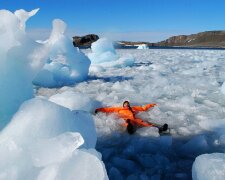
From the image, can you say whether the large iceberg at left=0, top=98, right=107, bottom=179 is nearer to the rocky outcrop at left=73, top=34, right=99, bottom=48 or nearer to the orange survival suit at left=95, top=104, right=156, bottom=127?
the orange survival suit at left=95, top=104, right=156, bottom=127

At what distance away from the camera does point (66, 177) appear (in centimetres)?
229

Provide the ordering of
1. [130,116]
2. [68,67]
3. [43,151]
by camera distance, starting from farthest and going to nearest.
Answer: [68,67], [130,116], [43,151]

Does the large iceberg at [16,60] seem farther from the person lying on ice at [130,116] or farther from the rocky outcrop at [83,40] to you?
the rocky outcrop at [83,40]

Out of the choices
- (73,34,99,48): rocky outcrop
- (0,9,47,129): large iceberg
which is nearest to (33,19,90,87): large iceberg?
(0,9,47,129): large iceberg

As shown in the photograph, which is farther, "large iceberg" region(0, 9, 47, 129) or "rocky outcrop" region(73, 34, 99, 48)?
"rocky outcrop" region(73, 34, 99, 48)

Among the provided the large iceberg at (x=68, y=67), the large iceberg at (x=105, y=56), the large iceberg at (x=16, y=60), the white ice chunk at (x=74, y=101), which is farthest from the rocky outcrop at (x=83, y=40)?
the large iceberg at (x=16, y=60)

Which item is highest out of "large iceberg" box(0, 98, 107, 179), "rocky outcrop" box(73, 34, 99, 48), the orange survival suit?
"large iceberg" box(0, 98, 107, 179)

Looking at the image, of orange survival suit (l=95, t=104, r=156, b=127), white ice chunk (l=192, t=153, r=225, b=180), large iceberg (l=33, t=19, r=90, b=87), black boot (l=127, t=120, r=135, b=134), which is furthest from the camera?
large iceberg (l=33, t=19, r=90, b=87)

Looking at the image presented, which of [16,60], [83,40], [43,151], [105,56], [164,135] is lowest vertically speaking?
[83,40]

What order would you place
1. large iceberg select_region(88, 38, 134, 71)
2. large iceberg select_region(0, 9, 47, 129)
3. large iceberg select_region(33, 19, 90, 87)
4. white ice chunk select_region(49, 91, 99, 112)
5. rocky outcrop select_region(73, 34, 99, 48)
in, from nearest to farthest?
large iceberg select_region(0, 9, 47, 129) → white ice chunk select_region(49, 91, 99, 112) → large iceberg select_region(33, 19, 90, 87) → large iceberg select_region(88, 38, 134, 71) → rocky outcrop select_region(73, 34, 99, 48)

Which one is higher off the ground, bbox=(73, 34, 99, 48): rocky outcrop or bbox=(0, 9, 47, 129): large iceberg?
bbox=(0, 9, 47, 129): large iceberg

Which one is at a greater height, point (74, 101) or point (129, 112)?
point (74, 101)

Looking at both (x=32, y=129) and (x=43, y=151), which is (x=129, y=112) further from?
(x=43, y=151)

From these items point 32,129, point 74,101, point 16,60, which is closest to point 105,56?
point 74,101
